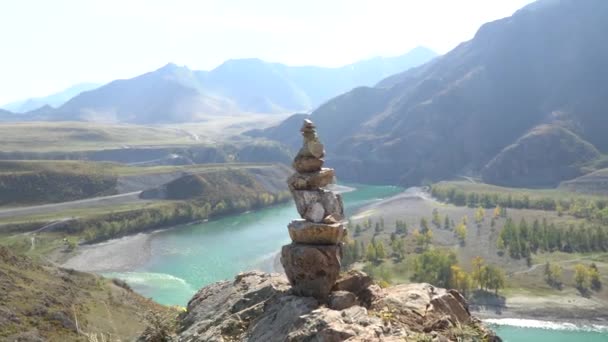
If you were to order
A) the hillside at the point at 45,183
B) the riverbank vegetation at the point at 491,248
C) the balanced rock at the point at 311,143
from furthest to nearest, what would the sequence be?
the hillside at the point at 45,183 < the riverbank vegetation at the point at 491,248 < the balanced rock at the point at 311,143

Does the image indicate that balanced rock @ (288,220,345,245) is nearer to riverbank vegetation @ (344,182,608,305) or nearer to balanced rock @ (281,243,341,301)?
balanced rock @ (281,243,341,301)

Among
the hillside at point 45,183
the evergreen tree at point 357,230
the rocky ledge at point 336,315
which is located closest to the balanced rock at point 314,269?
the rocky ledge at point 336,315

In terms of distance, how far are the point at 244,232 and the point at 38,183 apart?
86.5m

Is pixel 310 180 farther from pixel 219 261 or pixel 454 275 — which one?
pixel 219 261

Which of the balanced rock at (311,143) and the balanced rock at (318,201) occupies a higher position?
the balanced rock at (311,143)

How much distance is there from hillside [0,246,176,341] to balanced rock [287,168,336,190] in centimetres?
2443

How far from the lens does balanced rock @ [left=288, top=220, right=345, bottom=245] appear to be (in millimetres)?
21953

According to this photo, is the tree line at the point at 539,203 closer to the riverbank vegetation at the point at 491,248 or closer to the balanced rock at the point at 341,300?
the riverbank vegetation at the point at 491,248

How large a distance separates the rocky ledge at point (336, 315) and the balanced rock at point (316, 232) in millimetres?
1857

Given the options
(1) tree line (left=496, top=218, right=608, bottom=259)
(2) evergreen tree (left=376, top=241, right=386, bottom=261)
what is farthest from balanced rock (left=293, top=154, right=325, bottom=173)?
(1) tree line (left=496, top=218, right=608, bottom=259)

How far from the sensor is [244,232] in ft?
523

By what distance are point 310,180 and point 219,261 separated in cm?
10695

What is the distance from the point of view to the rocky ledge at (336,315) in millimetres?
16000

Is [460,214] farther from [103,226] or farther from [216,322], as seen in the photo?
[216,322]
